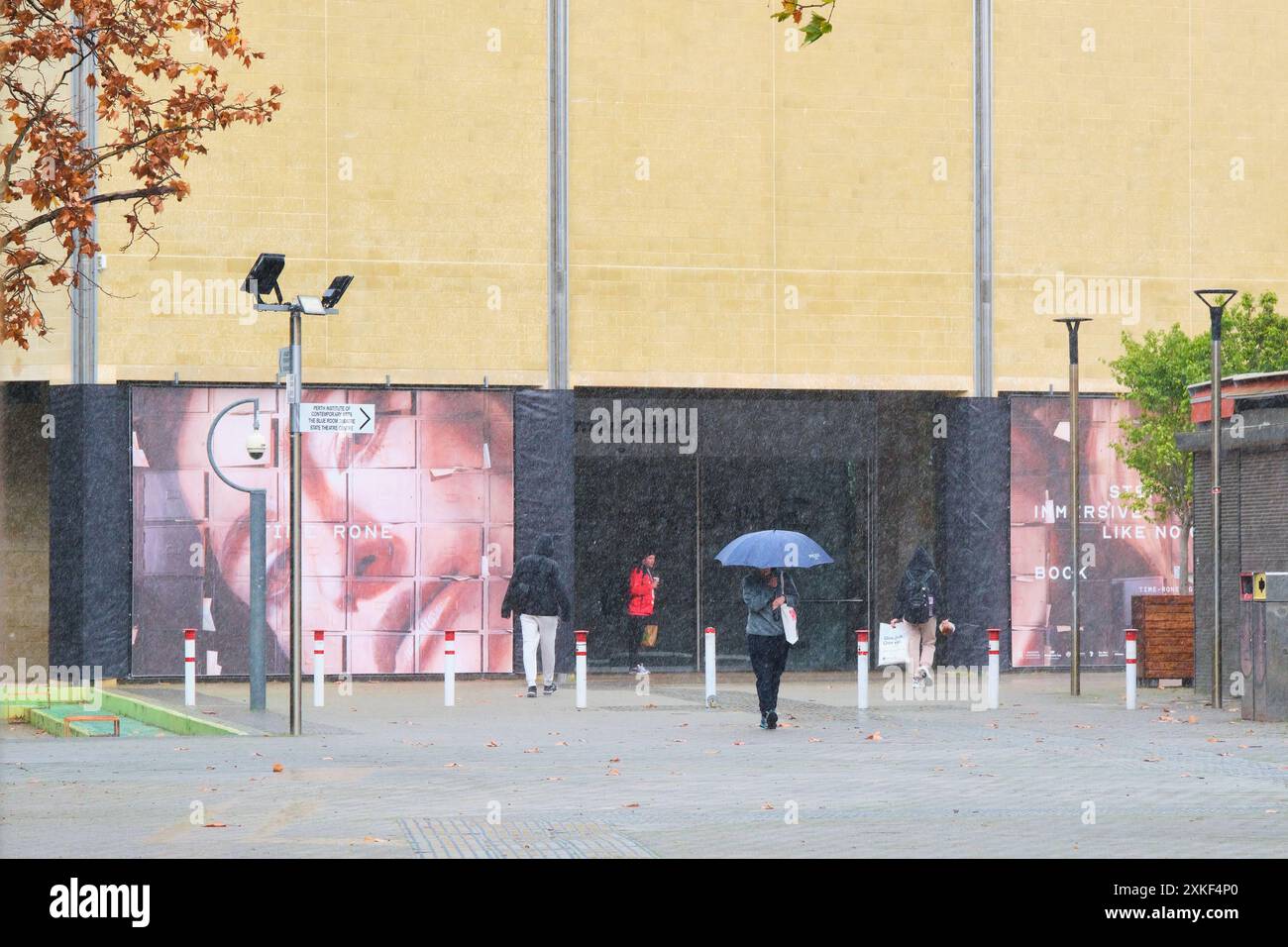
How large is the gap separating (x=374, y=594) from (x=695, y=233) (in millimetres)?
6264

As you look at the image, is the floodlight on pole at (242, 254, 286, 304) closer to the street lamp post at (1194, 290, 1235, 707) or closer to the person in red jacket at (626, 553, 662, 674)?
the person in red jacket at (626, 553, 662, 674)

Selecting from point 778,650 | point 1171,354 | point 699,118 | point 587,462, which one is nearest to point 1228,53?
point 1171,354

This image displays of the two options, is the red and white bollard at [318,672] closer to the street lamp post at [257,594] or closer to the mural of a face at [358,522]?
the street lamp post at [257,594]

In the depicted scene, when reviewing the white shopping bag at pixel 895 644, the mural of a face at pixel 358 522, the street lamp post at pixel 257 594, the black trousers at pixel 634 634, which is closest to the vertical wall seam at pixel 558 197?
the mural of a face at pixel 358 522

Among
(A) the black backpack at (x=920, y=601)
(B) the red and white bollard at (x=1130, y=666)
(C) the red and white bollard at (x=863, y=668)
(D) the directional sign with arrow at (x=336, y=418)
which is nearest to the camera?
(D) the directional sign with arrow at (x=336, y=418)

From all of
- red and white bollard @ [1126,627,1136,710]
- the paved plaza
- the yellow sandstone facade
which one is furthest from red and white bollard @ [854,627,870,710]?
the yellow sandstone facade

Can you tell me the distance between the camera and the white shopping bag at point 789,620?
18.7 m

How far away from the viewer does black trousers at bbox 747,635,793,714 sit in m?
18.5

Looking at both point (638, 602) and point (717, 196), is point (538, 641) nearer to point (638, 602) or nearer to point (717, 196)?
point (638, 602)

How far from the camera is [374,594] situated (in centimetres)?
2556

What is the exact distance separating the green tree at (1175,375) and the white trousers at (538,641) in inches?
300

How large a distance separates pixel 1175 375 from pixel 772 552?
8.21m

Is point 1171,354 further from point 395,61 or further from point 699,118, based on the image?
point 395,61

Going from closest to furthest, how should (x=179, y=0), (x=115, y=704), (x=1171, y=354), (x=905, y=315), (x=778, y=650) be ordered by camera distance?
(x=179, y=0) < (x=778, y=650) < (x=115, y=704) < (x=1171, y=354) < (x=905, y=315)
